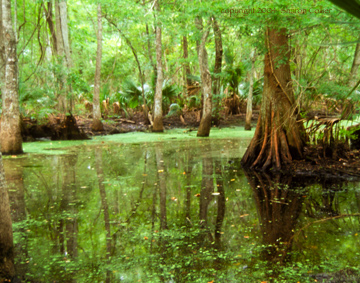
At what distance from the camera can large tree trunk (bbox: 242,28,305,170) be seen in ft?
22.4

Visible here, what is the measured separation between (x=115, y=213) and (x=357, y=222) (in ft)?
9.94

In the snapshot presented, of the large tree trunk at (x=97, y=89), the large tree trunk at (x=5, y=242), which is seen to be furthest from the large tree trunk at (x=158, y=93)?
the large tree trunk at (x=5, y=242)

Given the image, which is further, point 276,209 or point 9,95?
point 9,95

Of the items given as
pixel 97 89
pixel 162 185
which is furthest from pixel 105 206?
pixel 97 89

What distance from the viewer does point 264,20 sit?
5.26 metres

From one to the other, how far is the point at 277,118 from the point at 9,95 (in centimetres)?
663

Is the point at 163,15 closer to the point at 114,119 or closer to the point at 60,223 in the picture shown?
the point at 114,119

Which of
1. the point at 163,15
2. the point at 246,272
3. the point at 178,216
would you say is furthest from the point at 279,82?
the point at 163,15

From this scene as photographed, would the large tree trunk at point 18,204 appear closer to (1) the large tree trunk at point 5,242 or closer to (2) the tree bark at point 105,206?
(1) the large tree trunk at point 5,242

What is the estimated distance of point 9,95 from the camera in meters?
8.59

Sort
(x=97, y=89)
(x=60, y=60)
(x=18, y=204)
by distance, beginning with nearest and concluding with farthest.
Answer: (x=18, y=204) → (x=60, y=60) → (x=97, y=89)

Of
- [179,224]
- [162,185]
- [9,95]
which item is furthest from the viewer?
[9,95]

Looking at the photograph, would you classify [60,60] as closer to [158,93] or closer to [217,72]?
[158,93]

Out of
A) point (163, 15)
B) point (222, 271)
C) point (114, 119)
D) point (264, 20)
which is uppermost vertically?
point (163, 15)
